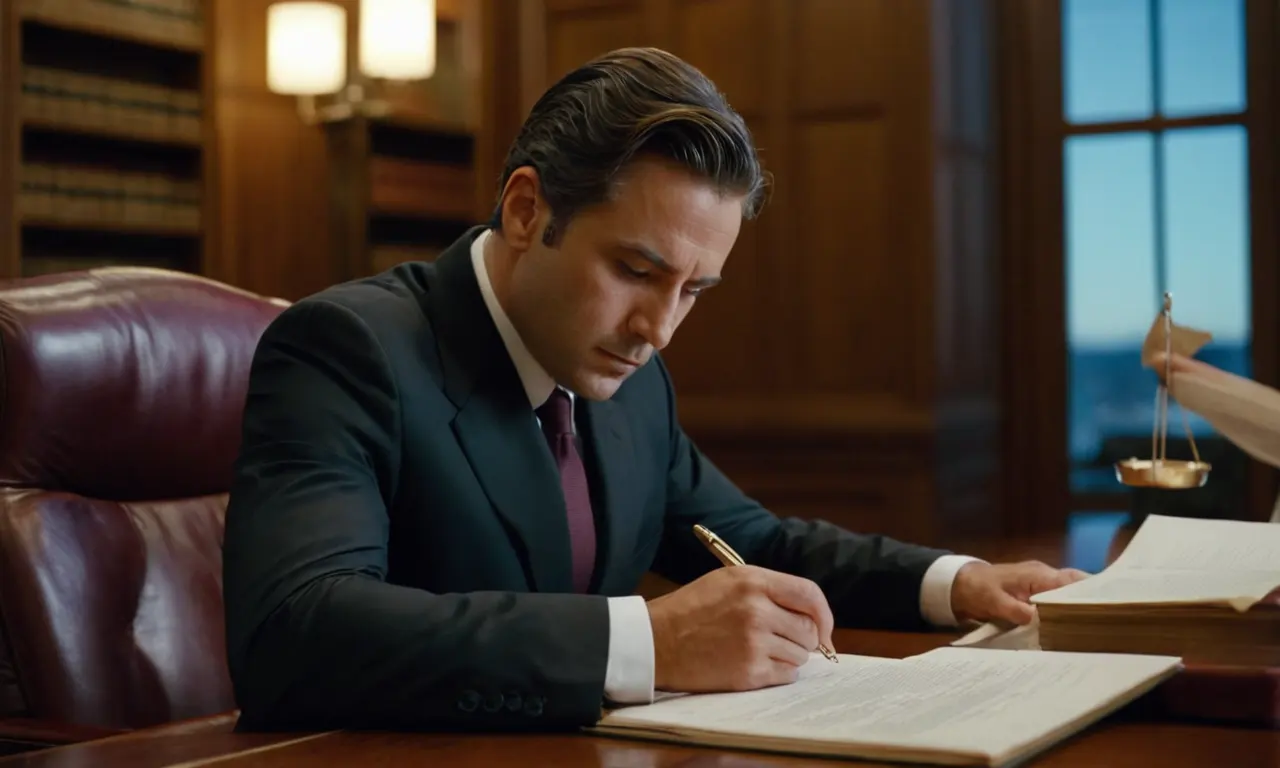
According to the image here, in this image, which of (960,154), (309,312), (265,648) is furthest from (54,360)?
(960,154)

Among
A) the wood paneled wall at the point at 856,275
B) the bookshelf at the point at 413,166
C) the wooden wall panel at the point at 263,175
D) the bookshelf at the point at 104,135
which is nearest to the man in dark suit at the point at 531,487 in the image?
Answer: the wood paneled wall at the point at 856,275

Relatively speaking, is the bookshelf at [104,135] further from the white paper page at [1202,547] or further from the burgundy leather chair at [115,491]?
the white paper page at [1202,547]

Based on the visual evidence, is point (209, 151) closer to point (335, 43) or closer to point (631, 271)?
point (335, 43)

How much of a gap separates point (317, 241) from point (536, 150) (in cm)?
404

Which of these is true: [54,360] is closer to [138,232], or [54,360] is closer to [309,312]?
[309,312]

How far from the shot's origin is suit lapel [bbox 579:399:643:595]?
5.24 feet

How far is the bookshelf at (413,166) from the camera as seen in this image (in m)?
5.01

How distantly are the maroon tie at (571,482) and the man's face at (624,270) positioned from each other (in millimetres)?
64

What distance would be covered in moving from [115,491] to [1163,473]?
4.78 ft

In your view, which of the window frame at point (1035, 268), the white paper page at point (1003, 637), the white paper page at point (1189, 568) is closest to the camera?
the white paper page at point (1189, 568)

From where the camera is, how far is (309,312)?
1.41 m

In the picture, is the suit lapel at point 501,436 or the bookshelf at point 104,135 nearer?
the suit lapel at point 501,436

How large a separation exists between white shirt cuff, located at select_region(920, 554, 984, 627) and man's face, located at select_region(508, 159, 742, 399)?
41 centimetres

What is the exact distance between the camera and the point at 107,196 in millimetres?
4312
